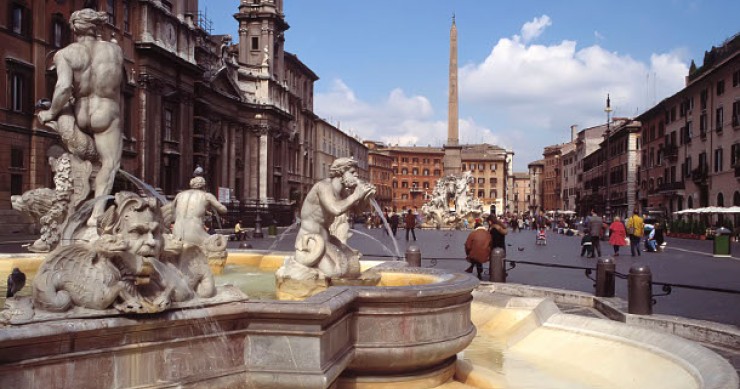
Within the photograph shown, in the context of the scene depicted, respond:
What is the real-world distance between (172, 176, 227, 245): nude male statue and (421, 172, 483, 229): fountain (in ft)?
143

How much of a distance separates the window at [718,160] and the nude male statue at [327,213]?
4249 centimetres

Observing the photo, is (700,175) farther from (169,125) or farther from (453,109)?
(169,125)

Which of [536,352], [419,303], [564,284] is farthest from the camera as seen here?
[564,284]

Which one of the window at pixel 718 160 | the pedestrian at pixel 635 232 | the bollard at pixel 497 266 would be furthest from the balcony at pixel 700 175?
the bollard at pixel 497 266

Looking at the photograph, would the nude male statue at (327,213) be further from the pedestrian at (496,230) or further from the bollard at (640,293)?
the pedestrian at (496,230)

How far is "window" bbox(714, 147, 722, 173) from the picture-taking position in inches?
1633

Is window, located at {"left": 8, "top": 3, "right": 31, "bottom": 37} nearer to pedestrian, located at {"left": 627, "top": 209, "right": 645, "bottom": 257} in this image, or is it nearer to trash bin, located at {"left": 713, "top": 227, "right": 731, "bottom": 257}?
pedestrian, located at {"left": 627, "top": 209, "right": 645, "bottom": 257}

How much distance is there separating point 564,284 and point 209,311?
9788 millimetres

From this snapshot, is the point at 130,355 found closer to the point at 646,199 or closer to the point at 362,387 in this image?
the point at 362,387

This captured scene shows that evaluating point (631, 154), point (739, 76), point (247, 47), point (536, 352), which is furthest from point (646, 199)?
point (536, 352)

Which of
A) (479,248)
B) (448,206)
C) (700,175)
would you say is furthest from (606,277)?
(448,206)

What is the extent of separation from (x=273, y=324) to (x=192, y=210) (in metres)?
3.96

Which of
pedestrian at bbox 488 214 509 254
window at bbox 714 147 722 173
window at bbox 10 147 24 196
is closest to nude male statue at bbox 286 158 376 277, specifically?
pedestrian at bbox 488 214 509 254

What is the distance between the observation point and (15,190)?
24547 millimetres
